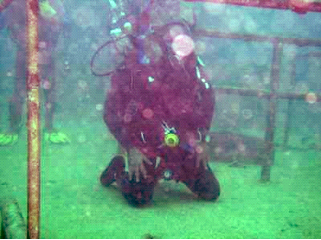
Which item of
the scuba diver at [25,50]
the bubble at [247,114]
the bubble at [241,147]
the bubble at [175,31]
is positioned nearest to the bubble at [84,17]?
the bubble at [247,114]

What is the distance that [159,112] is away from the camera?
4152 mm

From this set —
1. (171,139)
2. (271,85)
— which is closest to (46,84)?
(171,139)

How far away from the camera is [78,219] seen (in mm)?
3596

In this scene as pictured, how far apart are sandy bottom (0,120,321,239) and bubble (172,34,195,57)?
69.0 inches

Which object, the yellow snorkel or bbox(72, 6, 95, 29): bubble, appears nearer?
the yellow snorkel

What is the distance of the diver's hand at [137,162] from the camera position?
3959 mm

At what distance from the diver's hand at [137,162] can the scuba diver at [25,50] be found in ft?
10.2

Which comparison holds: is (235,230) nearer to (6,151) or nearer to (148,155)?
(148,155)

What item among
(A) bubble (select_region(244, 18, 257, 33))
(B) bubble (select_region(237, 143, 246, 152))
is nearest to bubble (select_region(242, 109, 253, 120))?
(B) bubble (select_region(237, 143, 246, 152))

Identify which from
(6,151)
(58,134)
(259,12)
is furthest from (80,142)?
(259,12)

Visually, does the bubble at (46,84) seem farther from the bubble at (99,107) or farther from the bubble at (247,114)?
the bubble at (247,114)

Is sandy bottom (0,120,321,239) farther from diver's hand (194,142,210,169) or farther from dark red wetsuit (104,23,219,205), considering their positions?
diver's hand (194,142,210,169)

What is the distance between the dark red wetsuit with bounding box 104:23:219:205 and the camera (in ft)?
13.4

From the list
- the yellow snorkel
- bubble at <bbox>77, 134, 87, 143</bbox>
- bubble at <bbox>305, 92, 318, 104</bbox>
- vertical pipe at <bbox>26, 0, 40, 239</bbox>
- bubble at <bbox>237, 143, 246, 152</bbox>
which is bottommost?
bubble at <bbox>77, 134, 87, 143</bbox>
